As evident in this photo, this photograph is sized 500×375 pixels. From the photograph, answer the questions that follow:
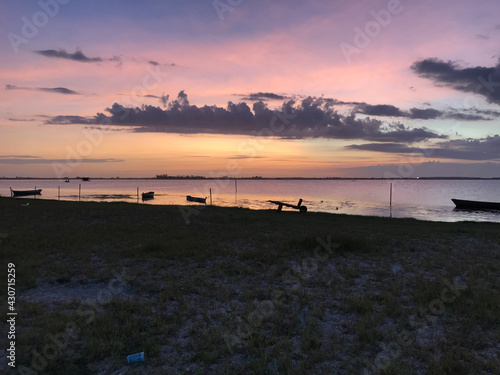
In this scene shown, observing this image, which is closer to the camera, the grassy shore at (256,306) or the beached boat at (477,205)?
the grassy shore at (256,306)

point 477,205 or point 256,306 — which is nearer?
point 256,306

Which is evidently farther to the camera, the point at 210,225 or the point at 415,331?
the point at 210,225

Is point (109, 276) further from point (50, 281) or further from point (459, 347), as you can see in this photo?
point (459, 347)

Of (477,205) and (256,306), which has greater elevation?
(256,306)

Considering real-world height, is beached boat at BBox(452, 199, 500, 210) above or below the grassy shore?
below

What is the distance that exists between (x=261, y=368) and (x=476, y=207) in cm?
6362

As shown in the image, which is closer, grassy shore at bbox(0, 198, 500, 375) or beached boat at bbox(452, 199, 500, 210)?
grassy shore at bbox(0, 198, 500, 375)

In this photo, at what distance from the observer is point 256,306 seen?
7.37 metres

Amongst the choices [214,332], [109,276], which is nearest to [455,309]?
[214,332]

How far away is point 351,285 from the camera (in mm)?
8891

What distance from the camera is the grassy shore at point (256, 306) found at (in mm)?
5211

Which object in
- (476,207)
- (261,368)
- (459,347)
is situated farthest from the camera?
(476,207)

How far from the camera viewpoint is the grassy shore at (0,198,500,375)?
5211 mm

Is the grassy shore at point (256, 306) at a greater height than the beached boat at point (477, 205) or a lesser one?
greater
